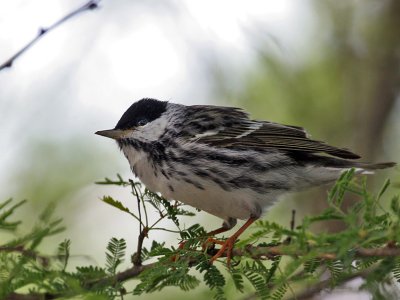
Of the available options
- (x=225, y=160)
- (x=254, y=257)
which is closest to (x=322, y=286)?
(x=254, y=257)

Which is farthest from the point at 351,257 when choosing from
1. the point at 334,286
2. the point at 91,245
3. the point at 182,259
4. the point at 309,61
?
the point at 309,61

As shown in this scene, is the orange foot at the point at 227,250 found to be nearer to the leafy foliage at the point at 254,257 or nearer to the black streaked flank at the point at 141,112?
the leafy foliage at the point at 254,257

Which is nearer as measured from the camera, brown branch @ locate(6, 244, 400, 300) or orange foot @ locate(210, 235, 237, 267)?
brown branch @ locate(6, 244, 400, 300)

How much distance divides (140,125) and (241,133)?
0.76 metres

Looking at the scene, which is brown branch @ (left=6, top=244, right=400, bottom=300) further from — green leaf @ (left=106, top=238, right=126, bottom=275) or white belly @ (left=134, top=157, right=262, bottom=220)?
white belly @ (left=134, top=157, right=262, bottom=220)

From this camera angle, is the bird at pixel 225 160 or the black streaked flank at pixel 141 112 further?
the black streaked flank at pixel 141 112

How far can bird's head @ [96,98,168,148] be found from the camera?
5.10 metres

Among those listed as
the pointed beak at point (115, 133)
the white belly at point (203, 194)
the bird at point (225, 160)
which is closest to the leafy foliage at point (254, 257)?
the white belly at point (203, 194)

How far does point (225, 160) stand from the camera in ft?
16.2

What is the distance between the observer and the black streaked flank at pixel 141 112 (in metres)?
5.25

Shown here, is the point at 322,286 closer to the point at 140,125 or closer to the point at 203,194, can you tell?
the point at 203,194

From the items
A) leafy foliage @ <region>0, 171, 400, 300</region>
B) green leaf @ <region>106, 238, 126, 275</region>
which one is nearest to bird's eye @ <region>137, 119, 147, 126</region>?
leafy foliage @ <region>0, 171, 400, 300</region>

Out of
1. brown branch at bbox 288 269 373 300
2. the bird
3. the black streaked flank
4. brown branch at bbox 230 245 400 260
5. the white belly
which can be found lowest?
brown branch at bbox 288 269 373 300

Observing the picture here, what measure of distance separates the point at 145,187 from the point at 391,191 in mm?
3170
